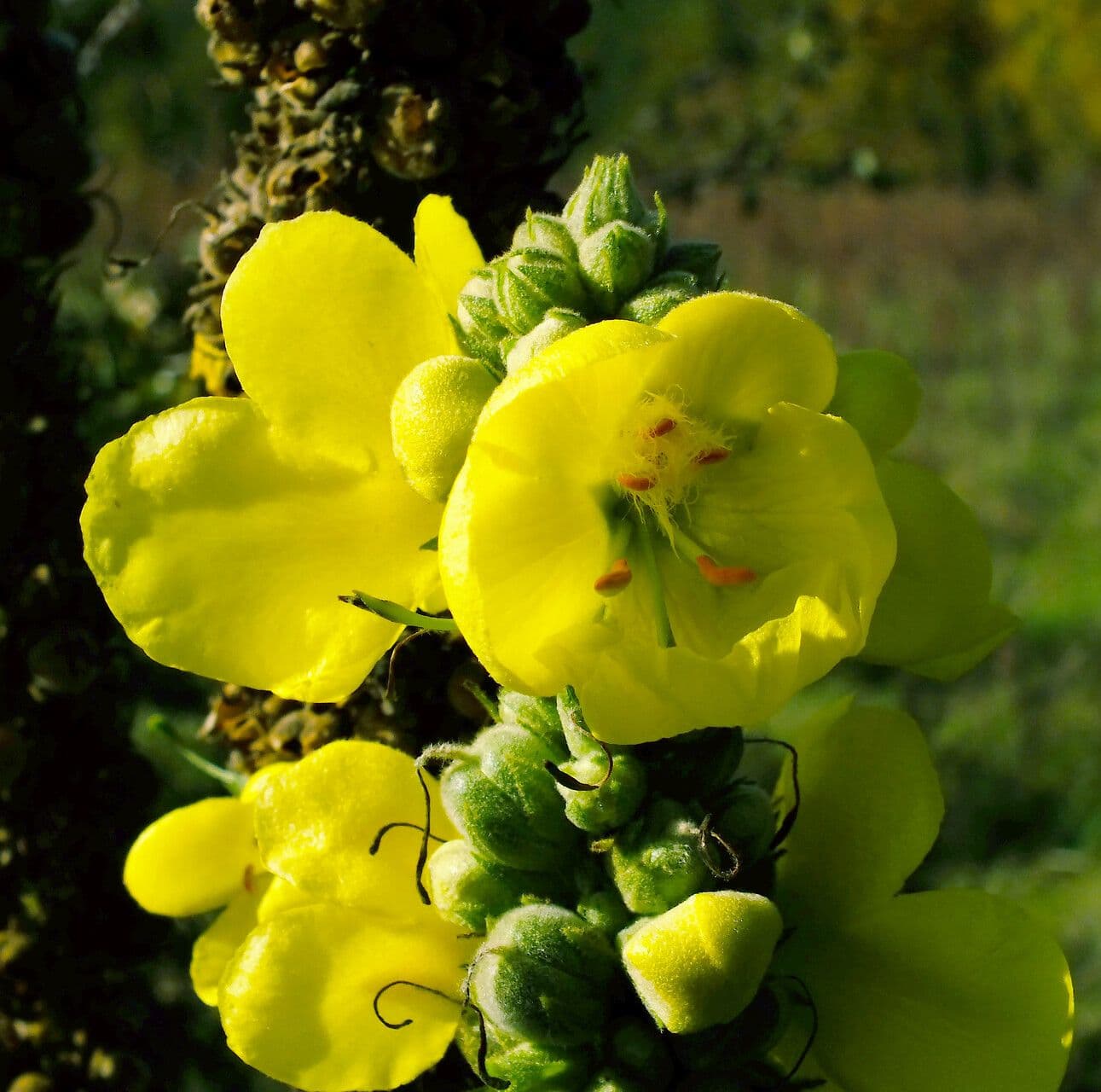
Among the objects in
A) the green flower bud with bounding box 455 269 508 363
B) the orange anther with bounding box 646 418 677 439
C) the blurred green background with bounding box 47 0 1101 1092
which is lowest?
the blurred green background with bounding box 47 0 1101 1092

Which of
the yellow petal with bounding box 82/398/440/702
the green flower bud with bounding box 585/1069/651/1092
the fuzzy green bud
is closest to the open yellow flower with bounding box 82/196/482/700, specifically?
the yellow petal with bounding box 82/398/440/702

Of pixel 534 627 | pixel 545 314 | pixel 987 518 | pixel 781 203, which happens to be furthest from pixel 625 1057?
pixel 781 203

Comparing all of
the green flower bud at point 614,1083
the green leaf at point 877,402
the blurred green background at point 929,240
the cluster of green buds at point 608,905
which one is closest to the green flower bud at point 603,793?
the cluster of green buds at point 608,905

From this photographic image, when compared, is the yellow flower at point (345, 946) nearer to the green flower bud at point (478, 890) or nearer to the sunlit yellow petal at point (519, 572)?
the green flower bud at point (478, 890)

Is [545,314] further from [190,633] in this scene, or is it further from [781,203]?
[781,203]

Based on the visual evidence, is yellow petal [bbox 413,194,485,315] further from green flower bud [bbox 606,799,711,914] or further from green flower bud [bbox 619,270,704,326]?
green flower bud [bbox 606,799,711,914]

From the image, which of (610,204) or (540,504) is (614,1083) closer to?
(540,504)

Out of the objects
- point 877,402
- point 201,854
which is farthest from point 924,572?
point 201,854
